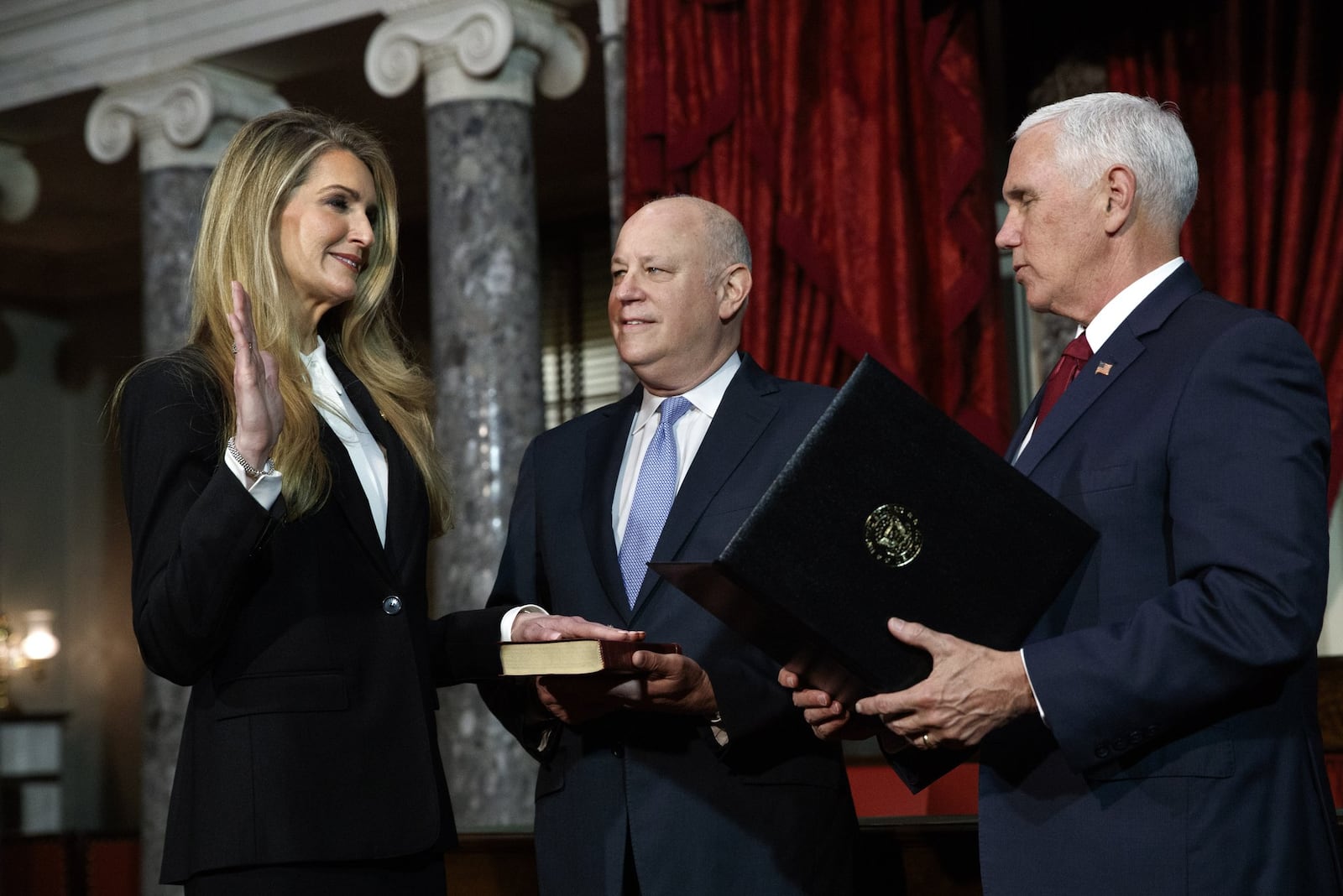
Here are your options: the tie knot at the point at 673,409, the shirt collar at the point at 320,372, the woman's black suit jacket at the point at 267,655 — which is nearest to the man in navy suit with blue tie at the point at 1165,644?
the woman's black suit jacket at the point at 267,655

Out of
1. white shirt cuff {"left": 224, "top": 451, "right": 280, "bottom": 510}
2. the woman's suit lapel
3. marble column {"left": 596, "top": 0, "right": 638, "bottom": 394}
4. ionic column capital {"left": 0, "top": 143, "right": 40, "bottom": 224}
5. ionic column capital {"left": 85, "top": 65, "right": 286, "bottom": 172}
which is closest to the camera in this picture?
white shirt cuff {"left": 224, "top": 451, "right": 280, "bottom": 510}

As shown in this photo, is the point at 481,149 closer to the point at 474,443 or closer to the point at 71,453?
the point at 474,443

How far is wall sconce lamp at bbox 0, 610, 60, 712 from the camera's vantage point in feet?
35.9

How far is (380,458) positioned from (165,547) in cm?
46

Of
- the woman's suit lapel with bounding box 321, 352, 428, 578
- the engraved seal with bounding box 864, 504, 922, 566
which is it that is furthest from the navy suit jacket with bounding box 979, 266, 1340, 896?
the woman's suit lapel with bounding box 321, 352, 428, 578

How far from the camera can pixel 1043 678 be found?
2.01 m

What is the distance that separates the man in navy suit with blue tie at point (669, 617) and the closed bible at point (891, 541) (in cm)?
40

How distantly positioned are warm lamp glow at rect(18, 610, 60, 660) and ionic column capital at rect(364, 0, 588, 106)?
278 inches

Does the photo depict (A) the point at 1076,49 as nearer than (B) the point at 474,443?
Yes

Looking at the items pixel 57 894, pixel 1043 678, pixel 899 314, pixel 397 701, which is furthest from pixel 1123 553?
pixel 57 894

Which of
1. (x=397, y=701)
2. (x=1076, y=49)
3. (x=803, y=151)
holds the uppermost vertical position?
(x=1076, y=49)

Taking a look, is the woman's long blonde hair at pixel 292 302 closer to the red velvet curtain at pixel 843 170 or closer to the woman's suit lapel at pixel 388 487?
the woman's suit lapel at pixel 388 487

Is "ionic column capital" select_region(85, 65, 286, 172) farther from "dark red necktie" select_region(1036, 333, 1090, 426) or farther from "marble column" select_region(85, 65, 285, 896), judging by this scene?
"dark red necktie" select_region(1036, 333, 1090, 426)

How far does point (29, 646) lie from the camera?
11367 millimetres
